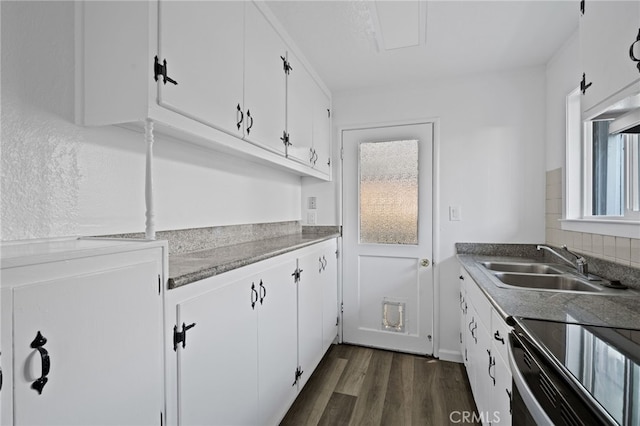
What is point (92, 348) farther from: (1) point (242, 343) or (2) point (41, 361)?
(1) point (242, 343)

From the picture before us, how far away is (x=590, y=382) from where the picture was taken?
636mm

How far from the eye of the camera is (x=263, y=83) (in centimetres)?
171

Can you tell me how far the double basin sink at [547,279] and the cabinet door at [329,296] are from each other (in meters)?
1.18

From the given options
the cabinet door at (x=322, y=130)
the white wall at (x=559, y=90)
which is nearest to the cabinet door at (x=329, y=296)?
the cabinet door at (x=322, y=130)

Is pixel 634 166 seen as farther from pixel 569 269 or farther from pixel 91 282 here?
pixel 91 282

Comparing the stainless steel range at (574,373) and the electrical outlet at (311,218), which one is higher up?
the electrical outlet at (311,218)

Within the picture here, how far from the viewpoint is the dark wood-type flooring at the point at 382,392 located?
6.06ft

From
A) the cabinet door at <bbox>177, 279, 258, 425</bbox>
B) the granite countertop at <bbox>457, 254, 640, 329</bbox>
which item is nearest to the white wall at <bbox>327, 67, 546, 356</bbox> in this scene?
the granite countertop at <bbox>457, 254, 640, 329</bbox>

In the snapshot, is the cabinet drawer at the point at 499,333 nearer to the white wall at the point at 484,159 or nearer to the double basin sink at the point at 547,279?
the double basin sink at the point at 547,279

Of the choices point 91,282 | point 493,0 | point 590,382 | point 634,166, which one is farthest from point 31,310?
point 634,166

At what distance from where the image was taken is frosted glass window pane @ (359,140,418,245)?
8.86ft

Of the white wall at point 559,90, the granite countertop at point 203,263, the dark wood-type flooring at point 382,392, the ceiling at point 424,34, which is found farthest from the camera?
the white wall at point 559,90

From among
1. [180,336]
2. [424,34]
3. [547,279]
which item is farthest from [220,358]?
[424,34]

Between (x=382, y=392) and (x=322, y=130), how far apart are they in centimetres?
213
